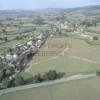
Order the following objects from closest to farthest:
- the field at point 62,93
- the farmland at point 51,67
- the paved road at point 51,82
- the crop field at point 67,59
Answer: the field at point 62,93, the farmland at point 51,67, the paved road at point 51,82, the crop field at point 67,59

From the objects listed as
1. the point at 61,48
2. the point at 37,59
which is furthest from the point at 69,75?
the point at 61,48

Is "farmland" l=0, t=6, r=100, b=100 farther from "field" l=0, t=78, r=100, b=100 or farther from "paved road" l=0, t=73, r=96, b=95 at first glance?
"paved road" l=0, t=73, r=96, b=95

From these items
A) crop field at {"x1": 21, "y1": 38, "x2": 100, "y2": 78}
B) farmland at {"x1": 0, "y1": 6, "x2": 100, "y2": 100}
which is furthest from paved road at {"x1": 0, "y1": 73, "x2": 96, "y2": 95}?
crop field at {"x1": 21, "y1": 38, "x2": 100, "y2": 78}

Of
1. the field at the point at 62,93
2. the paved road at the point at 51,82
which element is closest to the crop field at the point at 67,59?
the paved road at the point at 51,82

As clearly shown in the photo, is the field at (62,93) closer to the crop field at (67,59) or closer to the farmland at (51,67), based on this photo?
the farmland at (51,67)

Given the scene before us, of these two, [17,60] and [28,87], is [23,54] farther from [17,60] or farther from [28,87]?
[28,87]
